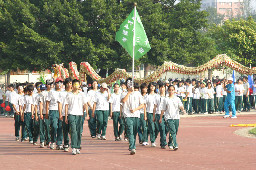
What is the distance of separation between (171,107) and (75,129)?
2.54 meters

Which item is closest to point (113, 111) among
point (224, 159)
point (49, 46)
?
point (224, 159)

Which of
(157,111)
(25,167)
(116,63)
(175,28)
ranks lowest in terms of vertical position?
(25,167)

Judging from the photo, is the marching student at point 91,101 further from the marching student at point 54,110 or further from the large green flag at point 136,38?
the large green flag at point 136,38

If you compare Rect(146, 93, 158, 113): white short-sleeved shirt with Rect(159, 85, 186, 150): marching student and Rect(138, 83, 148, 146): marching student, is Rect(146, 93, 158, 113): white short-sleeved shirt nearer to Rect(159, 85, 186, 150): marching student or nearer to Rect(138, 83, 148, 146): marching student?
Rect(138, 83, 148, 146): marching student

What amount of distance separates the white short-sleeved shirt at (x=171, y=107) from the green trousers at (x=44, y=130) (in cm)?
311

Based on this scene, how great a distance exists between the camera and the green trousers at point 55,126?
530 inches

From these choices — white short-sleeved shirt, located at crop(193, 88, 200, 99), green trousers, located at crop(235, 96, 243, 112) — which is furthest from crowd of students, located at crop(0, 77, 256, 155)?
green trousers, located at crop(235, 96, 243, 112)

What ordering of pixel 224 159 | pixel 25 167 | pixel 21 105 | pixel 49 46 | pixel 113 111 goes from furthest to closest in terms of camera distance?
pixel 49 46
pixel 113 111
pixel 21 105
pixel 224 159
pixel 25 167

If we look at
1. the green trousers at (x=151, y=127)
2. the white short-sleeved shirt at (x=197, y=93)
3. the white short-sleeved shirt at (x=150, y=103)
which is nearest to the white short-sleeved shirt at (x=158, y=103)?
the white short-sleeved shirt at (x=150, y=103)

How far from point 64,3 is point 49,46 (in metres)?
3.93

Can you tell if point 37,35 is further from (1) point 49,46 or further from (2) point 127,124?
(2) point 127,124

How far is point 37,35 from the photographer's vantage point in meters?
40.3

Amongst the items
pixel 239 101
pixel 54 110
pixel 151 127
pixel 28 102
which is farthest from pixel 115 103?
pixel 239 101

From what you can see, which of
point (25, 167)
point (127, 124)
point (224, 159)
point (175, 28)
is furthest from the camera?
point (175, 28)
